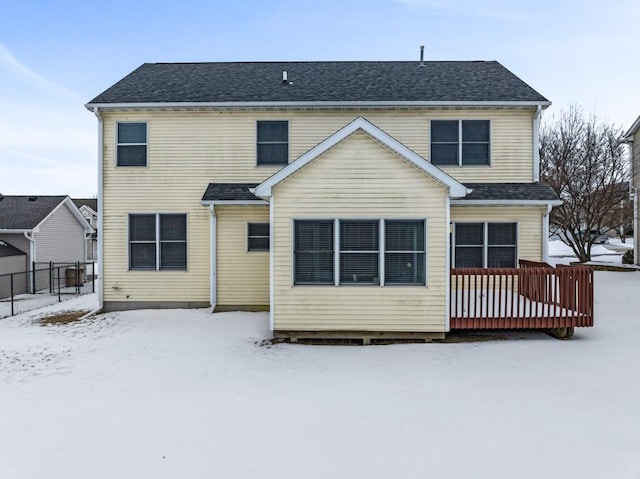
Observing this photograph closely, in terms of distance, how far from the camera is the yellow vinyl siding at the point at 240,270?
11.1m

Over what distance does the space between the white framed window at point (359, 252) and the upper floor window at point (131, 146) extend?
623 cm

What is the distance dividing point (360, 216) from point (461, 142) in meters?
5.18

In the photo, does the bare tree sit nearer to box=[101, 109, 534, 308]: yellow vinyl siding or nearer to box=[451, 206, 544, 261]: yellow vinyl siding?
box=[451, 206, 544, 261]: yellow vinyl siding

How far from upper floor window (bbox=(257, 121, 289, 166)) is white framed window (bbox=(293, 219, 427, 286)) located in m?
4.02

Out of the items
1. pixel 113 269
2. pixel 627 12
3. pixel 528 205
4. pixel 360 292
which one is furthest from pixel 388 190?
pixel 627 12

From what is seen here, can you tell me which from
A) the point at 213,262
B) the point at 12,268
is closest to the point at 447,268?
the point at 213,262

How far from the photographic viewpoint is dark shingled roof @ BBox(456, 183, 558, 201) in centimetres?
1020

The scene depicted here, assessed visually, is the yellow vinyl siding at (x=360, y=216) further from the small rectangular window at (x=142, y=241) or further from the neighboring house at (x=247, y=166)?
the small rectangular window at (x=142, y=241)

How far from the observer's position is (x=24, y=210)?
1923cm

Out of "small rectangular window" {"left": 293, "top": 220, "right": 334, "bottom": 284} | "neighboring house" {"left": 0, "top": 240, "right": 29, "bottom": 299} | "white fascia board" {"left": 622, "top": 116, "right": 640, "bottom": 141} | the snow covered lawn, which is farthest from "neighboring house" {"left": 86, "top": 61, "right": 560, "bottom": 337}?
"white fascia board" {"left": 622, "top": 116, "right": 640, "bottom": 141}

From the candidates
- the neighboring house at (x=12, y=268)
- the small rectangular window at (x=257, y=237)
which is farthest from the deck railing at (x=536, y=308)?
the neighboring house at (x=12, y=268)

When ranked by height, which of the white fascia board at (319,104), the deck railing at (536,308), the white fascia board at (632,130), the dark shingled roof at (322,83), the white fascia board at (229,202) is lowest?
the deck railing at (536,308)

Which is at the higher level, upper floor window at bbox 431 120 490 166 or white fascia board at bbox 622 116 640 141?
white fascia board at bbox 622 116 640 141

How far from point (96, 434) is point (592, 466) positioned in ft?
17.3
